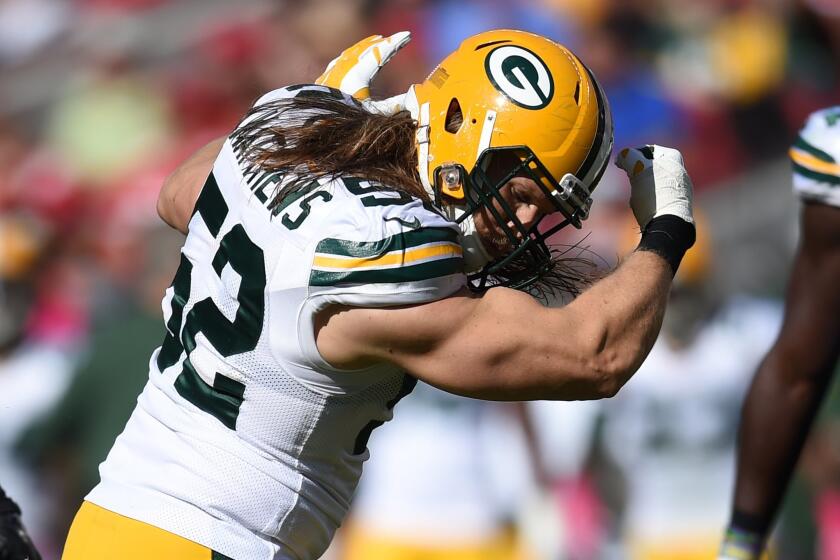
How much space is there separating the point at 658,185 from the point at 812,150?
2.91 feet

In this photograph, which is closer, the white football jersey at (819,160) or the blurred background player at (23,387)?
the white football jersey at (819,160)

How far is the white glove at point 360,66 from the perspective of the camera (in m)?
3.37

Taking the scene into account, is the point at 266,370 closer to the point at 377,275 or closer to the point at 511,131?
the point at 377,275

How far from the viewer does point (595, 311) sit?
2.70m

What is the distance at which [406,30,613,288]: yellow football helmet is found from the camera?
2789mm

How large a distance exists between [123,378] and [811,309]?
349cm

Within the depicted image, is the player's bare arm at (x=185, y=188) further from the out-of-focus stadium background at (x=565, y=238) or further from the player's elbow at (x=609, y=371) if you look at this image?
the out-of-focus stadium background at (x=565, y=238)

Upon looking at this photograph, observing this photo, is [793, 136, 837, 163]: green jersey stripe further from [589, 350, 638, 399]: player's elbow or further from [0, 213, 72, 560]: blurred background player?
[0, 213, 72, 560]: blurred background player

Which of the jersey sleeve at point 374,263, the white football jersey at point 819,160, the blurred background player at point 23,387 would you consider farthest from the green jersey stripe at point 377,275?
the blurred background player at point 23,387

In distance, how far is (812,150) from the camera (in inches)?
146

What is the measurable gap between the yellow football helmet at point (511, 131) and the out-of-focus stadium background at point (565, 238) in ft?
10.1

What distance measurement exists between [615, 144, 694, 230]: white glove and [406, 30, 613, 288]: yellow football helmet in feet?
0.61

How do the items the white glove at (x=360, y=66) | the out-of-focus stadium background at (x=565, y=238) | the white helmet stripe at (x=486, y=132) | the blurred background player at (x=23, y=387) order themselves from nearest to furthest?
1. the white helmet stripe at (x=486, y=132)
2. the white glove at (x=360, y=66)
3. the out-of-focus stadium background at (x=565, y=238)
4. the blurred background player at (x=23, y=387)

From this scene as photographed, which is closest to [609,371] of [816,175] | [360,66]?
[360,66]
